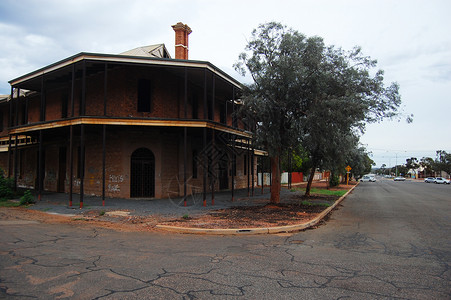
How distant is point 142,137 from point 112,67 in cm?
405

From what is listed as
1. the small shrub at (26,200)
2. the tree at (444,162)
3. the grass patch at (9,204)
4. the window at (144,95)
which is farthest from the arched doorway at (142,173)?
the tree at (444,162)

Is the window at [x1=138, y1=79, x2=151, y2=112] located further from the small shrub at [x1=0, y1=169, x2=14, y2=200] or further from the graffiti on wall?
the small shrub at [x1=0, y1=169, x2=14, y2=200]

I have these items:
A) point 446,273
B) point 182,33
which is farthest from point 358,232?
point 182,33

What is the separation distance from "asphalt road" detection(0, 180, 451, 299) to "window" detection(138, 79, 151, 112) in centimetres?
927

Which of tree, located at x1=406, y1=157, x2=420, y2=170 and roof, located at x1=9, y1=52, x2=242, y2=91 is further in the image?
tree, located at x1=406, y1=157, x2=420, y2=170

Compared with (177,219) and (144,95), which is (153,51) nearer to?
(144,95)

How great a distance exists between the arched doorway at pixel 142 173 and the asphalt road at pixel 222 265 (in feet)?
25.7

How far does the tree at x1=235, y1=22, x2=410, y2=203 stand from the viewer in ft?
39.6

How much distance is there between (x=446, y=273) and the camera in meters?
5.25

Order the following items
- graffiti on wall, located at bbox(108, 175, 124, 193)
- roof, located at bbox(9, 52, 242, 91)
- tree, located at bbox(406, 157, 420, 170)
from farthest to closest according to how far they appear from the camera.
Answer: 1. tree, located at bbox(406, 157, 420, 170)
2. graffiti on wall, located at bbox(108, 175, 124, 193)
3. roof, located at bbox(9, 52, 242, 91)

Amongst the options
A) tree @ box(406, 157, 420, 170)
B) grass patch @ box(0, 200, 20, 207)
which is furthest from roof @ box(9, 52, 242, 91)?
tree @ box(406, 157, 420, 170)

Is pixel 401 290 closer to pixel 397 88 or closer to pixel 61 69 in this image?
pixel 397 88

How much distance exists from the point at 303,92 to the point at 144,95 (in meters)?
8.99

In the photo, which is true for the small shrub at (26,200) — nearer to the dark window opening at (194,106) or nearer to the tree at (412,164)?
the dark window opening at (194,106)
